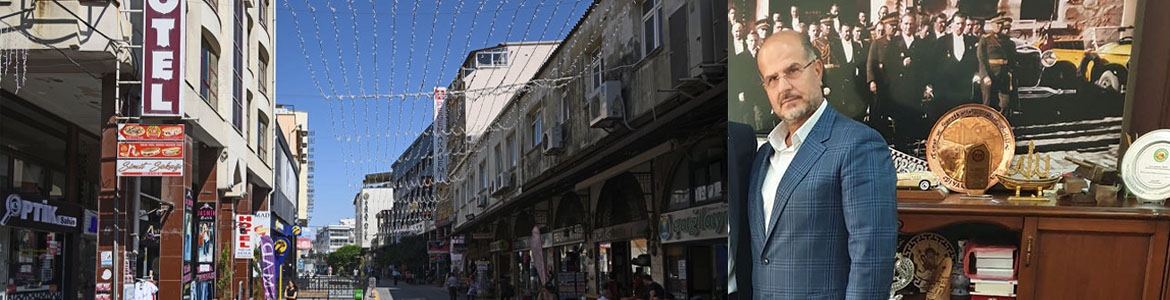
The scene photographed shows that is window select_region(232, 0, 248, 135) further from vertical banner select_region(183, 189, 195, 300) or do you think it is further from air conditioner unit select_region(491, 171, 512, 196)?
air conditioner unit select_region(491, 171, 512, 196)

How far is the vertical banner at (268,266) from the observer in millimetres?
28641

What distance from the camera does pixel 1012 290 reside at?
17.1 ft

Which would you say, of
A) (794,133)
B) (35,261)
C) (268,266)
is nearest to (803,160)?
(794,133)

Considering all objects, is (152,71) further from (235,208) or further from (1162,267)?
(1162,267)

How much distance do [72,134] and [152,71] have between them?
7687 millimetres

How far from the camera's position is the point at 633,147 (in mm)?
14359

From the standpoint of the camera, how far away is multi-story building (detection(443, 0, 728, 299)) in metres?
12.9

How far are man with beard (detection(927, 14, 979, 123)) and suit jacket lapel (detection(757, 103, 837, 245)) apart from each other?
1.87 feet

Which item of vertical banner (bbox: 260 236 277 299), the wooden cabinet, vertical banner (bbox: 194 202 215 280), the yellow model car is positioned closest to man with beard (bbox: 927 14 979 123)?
the yellow model car

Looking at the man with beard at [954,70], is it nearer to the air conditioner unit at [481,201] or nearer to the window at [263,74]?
the window at [263,74]

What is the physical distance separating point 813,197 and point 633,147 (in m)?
9.06

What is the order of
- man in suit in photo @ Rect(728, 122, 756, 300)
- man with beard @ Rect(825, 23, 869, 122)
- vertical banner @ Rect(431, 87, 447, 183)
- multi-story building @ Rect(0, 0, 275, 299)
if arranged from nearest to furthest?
man with beard @ Rect(825, 23, 869, 122) < man in suit in photo @ Rect(728, 122, 756, 300) < multi-story building @ Rect(0, 0, 275, 299) < vertical banner @ Rect(431, 87, 447, 183)

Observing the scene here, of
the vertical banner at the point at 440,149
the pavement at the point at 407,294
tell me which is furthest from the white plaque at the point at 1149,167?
the vertical banner at the point at 440,149

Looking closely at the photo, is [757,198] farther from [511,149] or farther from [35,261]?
[511,149]
